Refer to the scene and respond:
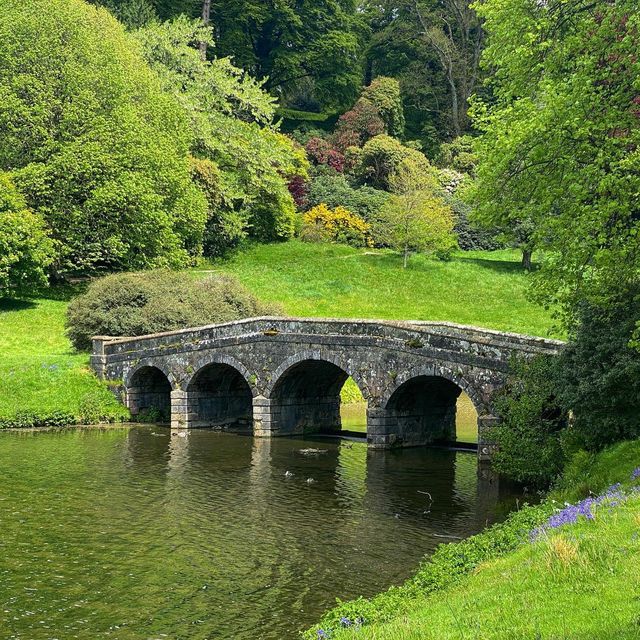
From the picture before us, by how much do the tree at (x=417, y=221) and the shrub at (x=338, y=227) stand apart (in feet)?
10.5

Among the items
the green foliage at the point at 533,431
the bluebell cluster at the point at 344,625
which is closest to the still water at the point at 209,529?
the green foliage at the point at 533,431

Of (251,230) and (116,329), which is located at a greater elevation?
(251,230)

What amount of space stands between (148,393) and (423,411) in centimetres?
1415

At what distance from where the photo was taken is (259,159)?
65.5 m

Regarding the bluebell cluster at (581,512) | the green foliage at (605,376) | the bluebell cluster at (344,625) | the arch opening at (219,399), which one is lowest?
the arch opening at (219,399)

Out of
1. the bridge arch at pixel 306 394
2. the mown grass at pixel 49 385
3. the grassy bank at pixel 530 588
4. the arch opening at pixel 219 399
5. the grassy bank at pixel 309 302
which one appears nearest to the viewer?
the grassy bank at pixel 530 588

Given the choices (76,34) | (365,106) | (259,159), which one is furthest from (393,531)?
(365,106)

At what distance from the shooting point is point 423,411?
34.8 metres

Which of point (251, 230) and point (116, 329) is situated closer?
point (116, 329)

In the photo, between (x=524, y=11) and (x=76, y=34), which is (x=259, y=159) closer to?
(x=76, y=34)

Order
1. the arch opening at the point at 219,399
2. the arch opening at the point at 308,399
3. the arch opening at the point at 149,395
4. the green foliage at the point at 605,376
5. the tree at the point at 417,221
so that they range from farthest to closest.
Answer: the tree at the point at 417,221 → the arch opening at the point at 149,395 → the arch opening at the point at 219,399 → the arch opening at the point at 308,399 → the green foliage at the point at 605,376

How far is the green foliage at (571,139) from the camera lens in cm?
1856

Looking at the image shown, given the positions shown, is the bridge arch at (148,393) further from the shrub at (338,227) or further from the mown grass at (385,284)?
the shrub at (338,227)

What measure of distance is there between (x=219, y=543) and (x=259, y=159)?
4886 centimetres
